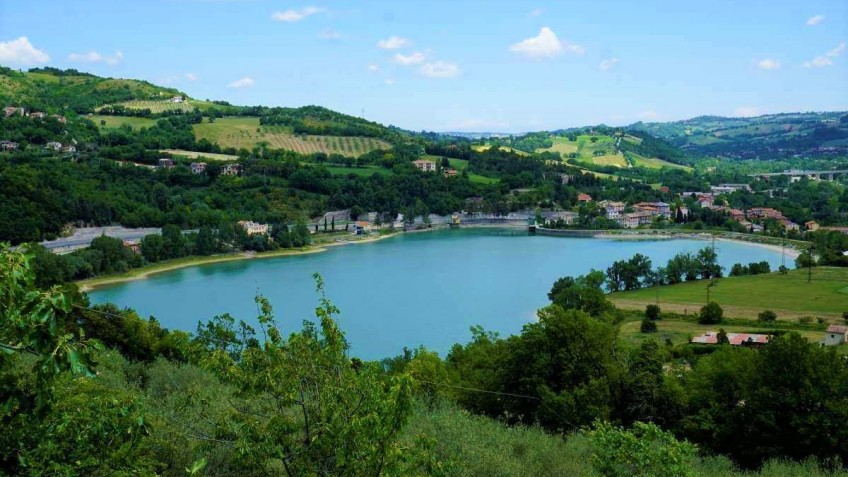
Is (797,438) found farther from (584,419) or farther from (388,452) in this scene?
(388,452)

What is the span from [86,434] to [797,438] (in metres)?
5.33

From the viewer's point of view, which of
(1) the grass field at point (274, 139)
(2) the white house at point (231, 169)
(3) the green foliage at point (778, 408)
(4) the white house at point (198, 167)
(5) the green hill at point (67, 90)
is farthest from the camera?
(5) the green hill at point (67, 90)

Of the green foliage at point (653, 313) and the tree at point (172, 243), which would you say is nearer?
the green foliage at point (653, 313)

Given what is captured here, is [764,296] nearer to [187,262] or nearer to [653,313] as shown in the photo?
[653,313]

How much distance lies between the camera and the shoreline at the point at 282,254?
21.7 metres

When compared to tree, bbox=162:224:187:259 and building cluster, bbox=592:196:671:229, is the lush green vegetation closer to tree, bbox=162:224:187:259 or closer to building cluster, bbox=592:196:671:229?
tree, bbox=162:224:187:259

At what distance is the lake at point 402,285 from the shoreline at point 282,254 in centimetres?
48

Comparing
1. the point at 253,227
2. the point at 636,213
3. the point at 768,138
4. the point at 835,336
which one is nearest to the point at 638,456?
the point at 835,336

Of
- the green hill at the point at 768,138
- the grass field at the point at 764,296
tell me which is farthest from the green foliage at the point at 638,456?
the green hill at the point at 768,138

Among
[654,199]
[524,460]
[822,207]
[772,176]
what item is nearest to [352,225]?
[654,199]

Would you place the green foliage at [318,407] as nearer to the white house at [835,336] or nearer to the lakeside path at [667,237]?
the white house at [835,336]

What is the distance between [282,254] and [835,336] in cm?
1957

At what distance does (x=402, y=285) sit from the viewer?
70.6 ft

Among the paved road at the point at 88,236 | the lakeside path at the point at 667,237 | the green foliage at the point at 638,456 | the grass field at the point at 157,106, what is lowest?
the lakeside path at the point at 667,237
